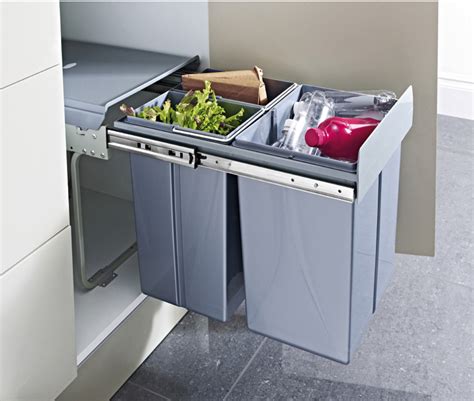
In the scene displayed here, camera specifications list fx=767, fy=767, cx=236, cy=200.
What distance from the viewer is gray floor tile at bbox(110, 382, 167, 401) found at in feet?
6.30

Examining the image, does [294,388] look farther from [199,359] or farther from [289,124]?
[289,124]

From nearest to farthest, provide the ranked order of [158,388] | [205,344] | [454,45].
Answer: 1. [158,388]
2. [205,344]
3. [454,45]

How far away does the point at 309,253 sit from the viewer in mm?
1581

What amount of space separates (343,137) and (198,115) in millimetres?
327

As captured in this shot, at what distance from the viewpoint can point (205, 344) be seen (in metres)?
2.08

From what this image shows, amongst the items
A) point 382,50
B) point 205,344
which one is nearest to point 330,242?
point 382,50

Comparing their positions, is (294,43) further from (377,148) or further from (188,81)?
(377,148)

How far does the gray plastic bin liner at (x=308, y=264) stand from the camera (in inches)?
60.4

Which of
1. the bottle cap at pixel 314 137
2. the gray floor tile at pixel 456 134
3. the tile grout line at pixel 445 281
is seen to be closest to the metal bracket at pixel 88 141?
the bottle cap at pixel 314 137

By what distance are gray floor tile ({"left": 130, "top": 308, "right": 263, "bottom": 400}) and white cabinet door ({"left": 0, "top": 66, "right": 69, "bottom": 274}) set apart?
634 millimetres

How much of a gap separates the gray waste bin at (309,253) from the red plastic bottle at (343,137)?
0.30 feet

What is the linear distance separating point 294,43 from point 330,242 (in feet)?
1.93

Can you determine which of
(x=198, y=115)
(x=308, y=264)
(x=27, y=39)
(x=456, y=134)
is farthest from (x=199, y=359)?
(x=456, y=134)

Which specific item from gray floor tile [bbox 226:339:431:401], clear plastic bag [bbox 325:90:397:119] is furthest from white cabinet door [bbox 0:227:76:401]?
clear plastic bag [bbox 325:90:397:119]
